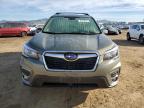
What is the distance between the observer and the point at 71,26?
23.5ft

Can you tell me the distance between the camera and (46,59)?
17.2ft

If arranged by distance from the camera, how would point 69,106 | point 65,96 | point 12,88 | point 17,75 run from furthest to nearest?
point 17,75 → point 12,88 → point 65,96 → point 69,106

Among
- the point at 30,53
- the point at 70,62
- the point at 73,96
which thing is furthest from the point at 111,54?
the point at 30,53

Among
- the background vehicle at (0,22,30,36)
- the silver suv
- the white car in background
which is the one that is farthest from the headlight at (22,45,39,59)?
the background vehicle at (0,22,30,36)

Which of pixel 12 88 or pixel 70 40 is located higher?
pixel 70 40

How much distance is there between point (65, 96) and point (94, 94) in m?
0.65

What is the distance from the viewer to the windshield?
686 cm

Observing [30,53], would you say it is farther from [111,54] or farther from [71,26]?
[71,26]

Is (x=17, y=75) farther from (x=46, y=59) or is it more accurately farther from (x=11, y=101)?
(x=46, y=59)

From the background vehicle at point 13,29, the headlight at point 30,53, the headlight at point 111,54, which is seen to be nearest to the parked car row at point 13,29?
the background vehicle at point 13,29

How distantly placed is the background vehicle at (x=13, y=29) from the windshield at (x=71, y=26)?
2356 cm

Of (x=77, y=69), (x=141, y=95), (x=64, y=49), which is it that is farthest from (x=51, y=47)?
(x=141, y=95)

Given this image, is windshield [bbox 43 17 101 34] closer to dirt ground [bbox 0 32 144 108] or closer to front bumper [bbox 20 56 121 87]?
dirt ground [bbox 0 32 144 108]

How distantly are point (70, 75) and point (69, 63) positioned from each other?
0.22 metres
